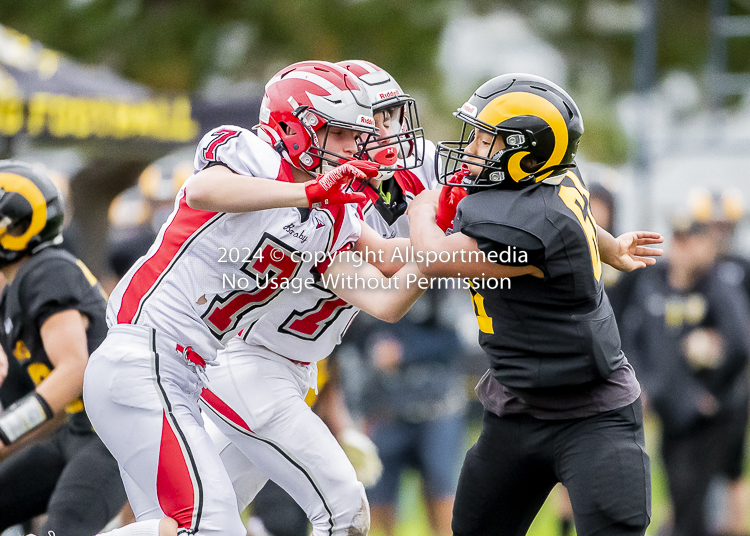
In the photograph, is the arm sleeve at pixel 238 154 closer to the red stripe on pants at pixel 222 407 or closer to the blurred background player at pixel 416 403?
the red stripe on pants at pixel 222 407

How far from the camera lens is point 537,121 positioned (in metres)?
3.00

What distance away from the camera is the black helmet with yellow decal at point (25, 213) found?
12.2 feet

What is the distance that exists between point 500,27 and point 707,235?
12154 mm

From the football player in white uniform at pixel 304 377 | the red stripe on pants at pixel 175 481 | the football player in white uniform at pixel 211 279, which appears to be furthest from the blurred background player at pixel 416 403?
the red stripe on pants at pixel 175 481

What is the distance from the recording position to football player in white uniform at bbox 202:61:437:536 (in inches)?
133

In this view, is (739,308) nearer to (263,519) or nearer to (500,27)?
(263,519)

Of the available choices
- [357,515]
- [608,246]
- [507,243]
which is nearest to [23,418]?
[357,515]

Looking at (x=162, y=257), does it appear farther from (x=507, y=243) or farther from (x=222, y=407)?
(x=507, y=243)

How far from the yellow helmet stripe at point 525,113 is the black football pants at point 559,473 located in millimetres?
821

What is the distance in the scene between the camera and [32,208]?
12.3 feet

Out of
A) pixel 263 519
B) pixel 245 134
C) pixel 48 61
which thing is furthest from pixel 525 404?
→ pixel 48 61

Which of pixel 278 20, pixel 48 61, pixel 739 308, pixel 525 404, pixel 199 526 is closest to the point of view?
pixel 199 526

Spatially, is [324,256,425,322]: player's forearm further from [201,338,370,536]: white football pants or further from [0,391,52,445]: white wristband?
[0,391,52,445]: white wristband

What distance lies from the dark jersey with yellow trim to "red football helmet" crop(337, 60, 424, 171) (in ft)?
4.20
